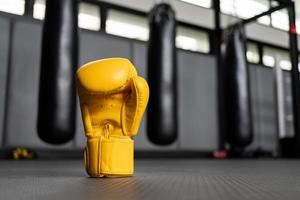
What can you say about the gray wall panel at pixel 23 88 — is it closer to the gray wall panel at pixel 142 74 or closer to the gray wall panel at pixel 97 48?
the gray wall panel at pixel 97 48

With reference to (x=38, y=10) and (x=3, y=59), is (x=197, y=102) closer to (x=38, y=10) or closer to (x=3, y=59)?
(x=38, y=10)

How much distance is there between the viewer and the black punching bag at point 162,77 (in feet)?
8.75

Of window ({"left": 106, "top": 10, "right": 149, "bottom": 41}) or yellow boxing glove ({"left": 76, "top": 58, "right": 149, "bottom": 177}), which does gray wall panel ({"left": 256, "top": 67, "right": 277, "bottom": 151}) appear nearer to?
window ({"left": 106, "top": 10, "right": 149, "bottom": 41})

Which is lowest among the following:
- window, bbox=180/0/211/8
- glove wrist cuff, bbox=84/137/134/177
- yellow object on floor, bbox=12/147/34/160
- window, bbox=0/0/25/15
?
yellow object on floor, bbox=12/147/34/160

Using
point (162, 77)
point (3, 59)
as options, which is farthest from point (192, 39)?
point (162, 77)

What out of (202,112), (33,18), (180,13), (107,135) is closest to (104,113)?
(107,135)

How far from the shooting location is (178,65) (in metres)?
5.43

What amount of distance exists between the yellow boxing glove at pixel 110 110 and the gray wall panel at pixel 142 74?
11.3 ft

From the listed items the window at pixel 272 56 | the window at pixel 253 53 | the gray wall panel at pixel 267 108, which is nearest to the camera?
the gray wall panel at pixel 267 108

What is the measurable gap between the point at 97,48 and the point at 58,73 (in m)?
2.67

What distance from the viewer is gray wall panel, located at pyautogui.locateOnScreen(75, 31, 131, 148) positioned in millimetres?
4430

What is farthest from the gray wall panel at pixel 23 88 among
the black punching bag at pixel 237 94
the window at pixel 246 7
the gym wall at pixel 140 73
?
the window at pixel 246 7

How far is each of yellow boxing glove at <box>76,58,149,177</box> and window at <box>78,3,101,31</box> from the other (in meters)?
3.84

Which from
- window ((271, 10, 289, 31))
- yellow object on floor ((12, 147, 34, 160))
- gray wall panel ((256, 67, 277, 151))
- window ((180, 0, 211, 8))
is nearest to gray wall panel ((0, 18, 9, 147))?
yellow object on floor ((12, 147, 34, 160))
